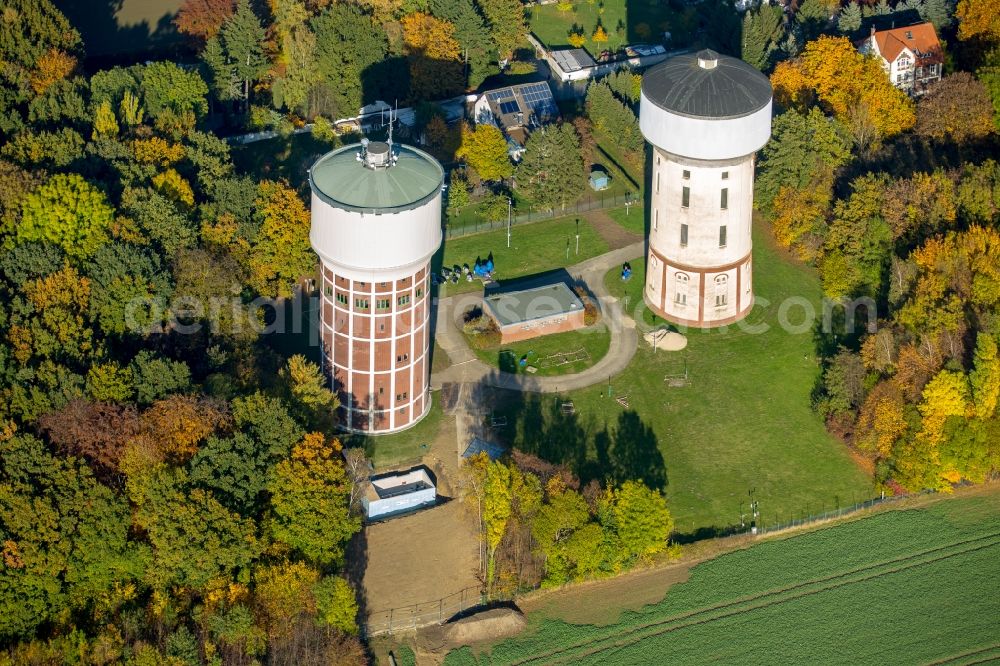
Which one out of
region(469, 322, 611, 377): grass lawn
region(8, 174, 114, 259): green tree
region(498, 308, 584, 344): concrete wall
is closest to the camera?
region(8, 174, 114, 259): green tree

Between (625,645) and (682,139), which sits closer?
(625,645)

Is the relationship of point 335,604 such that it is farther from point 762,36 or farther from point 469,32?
point 762,36

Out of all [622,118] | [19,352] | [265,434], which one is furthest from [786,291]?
[19,352]

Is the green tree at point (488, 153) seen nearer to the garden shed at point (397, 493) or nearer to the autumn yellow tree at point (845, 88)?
the autumn yellow tree at point (845, 88)

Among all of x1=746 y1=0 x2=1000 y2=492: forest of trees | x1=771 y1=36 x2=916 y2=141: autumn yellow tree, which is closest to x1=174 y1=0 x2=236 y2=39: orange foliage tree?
x1=746 y1=0 x2=1000 y2=492: forest of trees

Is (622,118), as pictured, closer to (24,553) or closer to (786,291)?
(786,291)

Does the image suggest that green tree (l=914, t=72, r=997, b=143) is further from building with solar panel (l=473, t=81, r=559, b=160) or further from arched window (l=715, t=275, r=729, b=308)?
building with solar panel (l=473, t=81, r=559, b=160)

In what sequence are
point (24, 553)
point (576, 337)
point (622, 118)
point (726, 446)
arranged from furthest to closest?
point (622, 118) < point (576, 337) < point (726, 446) < point (24, 553)
